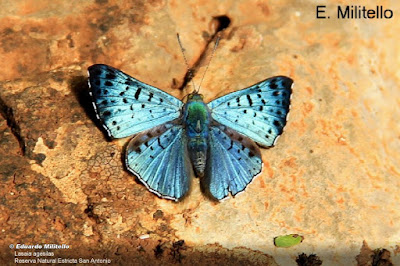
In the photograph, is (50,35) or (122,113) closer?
(122,113)

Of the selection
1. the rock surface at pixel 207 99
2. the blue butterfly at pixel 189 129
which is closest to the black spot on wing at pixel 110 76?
the blue butterfly at pixel 189 129

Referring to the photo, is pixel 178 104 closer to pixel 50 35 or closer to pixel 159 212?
pixel 159 212

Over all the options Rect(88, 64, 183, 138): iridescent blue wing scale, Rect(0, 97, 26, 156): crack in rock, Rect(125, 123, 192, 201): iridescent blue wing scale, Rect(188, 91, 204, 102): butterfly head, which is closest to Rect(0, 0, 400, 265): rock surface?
Rect(0, 97, 26, 156): crack in rock

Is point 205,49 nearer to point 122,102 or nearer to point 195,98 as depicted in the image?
point 195,98

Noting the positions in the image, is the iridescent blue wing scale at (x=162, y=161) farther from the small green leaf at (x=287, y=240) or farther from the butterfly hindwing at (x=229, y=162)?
the small green leaf at (x=287, y=240)

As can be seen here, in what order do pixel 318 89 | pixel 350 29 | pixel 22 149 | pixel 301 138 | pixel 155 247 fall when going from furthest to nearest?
pixel 350 29
pixel 318 89
pixel 301 138
pixel 22 149
pixel 155 247

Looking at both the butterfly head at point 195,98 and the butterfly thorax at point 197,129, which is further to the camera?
the butterfly head at point 195,98

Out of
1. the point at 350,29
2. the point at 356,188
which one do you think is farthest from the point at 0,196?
the point at 350,29
